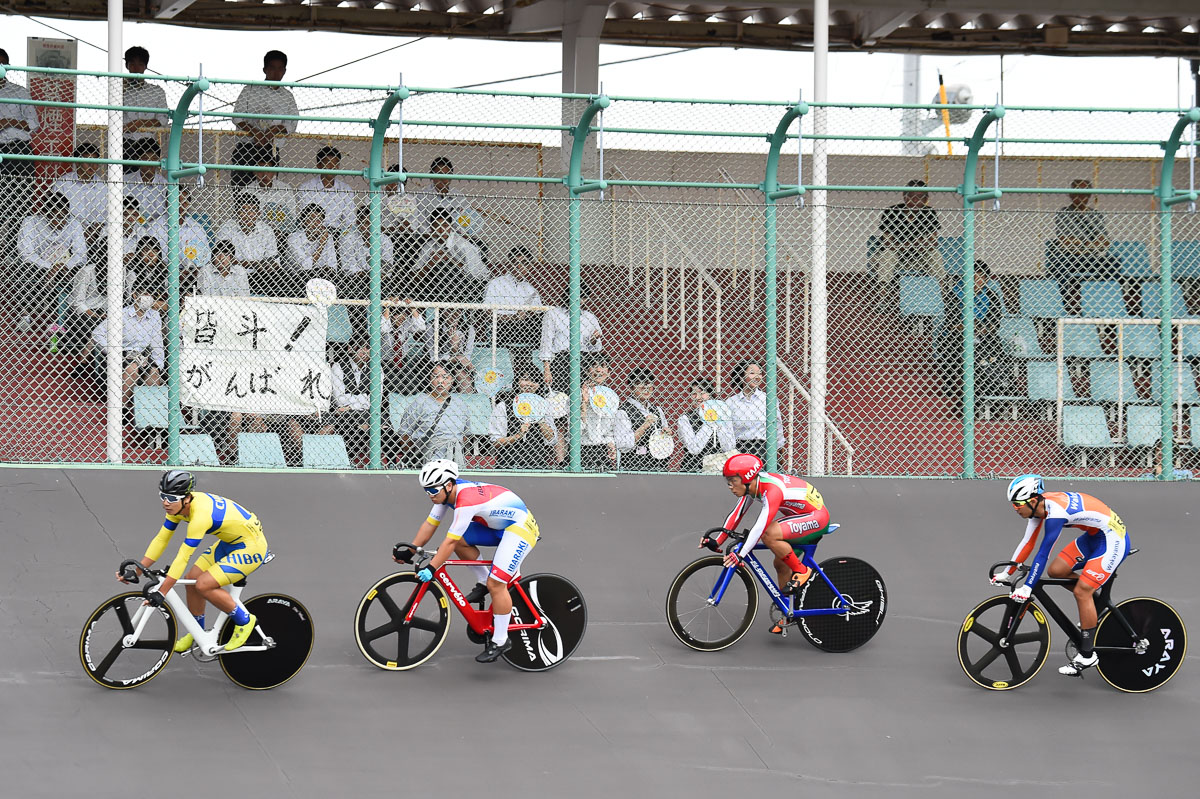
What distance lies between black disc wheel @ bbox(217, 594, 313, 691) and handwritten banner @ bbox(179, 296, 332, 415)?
2.31m

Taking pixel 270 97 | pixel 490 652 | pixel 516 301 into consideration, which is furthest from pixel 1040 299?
pixel 270 97

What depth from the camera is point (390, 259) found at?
1012 cm

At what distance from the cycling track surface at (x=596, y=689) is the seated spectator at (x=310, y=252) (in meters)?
1.44

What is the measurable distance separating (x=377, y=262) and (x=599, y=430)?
6.79 feet

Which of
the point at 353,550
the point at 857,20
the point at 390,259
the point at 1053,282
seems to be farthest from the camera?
the point at 857,20

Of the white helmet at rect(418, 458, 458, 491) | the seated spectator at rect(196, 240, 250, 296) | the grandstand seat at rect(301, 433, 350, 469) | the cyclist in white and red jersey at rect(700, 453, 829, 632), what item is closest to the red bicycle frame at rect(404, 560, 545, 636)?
the white helmet at rect(418, 458, 458, 491)

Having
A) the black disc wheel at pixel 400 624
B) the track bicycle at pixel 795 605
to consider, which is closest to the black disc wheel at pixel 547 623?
the black disc wheel at pixel 400 624

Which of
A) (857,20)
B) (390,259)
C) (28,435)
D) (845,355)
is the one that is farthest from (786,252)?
(857,20)

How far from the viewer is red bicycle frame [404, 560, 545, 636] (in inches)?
312

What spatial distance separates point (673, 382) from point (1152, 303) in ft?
14.3

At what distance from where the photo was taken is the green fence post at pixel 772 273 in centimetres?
1029

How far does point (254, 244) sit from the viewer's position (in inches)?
387

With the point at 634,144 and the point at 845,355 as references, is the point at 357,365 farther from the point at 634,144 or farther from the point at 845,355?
the point at 845,355

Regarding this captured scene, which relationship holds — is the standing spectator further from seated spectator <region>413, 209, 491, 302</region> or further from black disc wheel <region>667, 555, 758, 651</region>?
black disc wheel <region>667, 555, 758, 651</region>
